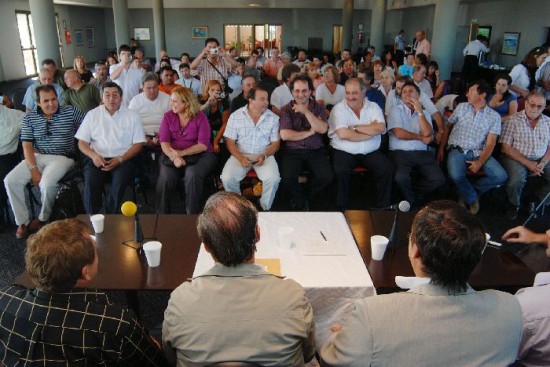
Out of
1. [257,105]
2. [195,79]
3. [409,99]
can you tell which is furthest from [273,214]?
[195,79]

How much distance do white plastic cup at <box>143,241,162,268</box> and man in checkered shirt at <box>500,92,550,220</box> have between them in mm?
3566

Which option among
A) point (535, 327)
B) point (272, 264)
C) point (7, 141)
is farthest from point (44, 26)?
point (535, 327)

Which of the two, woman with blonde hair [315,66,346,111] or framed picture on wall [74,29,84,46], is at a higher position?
framed picture on wall [74,29,84,46]

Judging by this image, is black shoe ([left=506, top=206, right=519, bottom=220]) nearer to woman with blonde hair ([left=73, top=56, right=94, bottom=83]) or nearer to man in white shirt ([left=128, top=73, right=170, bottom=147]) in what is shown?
man in white shirt ([left=128, top=73, right=170, bottom=147])

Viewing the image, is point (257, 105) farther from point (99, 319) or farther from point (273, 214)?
point (99, 319)

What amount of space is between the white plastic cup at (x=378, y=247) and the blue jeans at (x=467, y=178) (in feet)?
7.96

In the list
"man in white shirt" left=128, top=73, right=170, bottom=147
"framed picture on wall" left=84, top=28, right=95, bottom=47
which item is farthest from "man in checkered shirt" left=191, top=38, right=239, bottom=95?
"framed picture on wall" left=84, top=28, right=95, bottom=47

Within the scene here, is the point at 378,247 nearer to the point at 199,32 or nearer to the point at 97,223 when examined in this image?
the point at 97,223

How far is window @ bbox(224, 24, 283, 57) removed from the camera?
20375 millimetres

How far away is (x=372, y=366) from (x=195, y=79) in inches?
226

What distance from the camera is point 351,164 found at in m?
4.06

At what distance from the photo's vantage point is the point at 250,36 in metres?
20.5

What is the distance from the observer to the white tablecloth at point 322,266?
189cm

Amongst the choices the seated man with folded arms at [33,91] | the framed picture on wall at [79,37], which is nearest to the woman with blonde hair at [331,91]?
the seated man with folded arms at [33,91]
